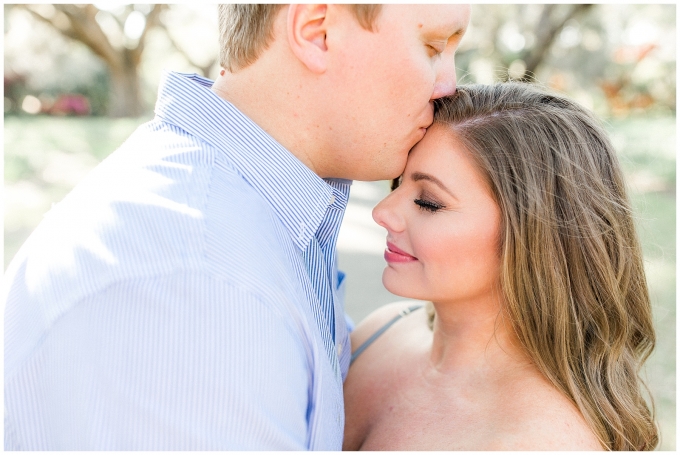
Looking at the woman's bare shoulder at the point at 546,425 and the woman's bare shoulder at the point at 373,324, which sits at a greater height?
the woman's bare shoulder at the point at 546,425

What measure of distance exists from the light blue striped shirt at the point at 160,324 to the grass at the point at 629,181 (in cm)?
153

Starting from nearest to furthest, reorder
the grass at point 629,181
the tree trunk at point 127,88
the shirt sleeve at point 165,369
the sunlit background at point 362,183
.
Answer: the shirt sleeve at point 165,369
the grass at point 629,181
the sunlit background at point 362,183
the tree trunk at point 127,88

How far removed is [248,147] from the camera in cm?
181

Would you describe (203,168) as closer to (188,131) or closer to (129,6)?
(188,131)

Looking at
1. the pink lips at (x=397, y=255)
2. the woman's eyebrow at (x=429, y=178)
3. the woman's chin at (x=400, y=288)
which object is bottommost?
A: the woman's chin at (x=400, y=288)

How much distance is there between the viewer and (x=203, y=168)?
5.33ft

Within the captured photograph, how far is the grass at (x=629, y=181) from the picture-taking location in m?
4.74

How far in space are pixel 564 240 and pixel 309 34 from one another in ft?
3.59

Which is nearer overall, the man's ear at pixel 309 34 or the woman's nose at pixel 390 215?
the man's ear at pixel 309 34

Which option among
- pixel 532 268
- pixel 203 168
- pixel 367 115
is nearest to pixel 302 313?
pixel 203 168

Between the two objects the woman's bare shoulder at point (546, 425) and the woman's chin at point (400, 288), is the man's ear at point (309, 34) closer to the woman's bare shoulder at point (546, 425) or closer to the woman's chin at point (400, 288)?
the woman's chin at point (400, 288)

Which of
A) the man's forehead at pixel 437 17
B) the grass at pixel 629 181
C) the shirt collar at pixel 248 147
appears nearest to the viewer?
the shirt collar at pixel 248 147

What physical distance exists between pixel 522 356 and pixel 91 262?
151cm

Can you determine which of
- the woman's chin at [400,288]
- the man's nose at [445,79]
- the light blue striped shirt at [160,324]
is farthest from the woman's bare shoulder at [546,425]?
the man's nose at [445,79]
